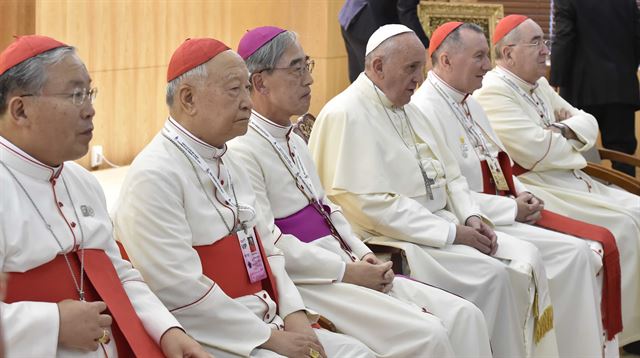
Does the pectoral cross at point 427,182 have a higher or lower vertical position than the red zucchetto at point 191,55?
lower

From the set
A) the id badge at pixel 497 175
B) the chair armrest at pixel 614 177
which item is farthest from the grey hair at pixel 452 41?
the chair armrest at pixel 614 177

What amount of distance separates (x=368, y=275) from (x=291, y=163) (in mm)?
561

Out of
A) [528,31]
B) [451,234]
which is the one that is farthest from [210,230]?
[528,31]

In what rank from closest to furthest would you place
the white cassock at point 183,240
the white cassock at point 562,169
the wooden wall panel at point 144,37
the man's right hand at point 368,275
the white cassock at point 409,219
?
1. the white cassock at point 183,240
2. the man's right hand at point 368,275
3. the white cassock at point 409,219
4. the white cassock at point 562,169
5. the wooden wall panel at point 144,37

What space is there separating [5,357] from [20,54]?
34.7 inches

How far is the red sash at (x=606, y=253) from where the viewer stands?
5.80m

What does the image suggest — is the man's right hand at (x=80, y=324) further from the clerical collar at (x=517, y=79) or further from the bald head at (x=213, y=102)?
the clerical collar at (x=517, y=79)

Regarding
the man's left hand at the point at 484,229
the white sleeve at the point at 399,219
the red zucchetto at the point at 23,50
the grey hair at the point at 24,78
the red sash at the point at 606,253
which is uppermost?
the red zucchetto at the point at 23,50

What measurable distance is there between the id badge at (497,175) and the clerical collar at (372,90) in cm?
95

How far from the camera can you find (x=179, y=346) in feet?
10.7

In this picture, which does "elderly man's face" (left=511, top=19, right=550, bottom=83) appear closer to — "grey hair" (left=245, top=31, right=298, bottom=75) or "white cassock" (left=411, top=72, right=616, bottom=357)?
"white cassock" (left=411, top=72, right=616, bottom=357)

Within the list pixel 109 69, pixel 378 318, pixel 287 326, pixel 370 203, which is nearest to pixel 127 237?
pixel 287 326

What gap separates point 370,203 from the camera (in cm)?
499

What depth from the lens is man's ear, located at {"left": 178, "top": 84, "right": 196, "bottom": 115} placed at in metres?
3.79
